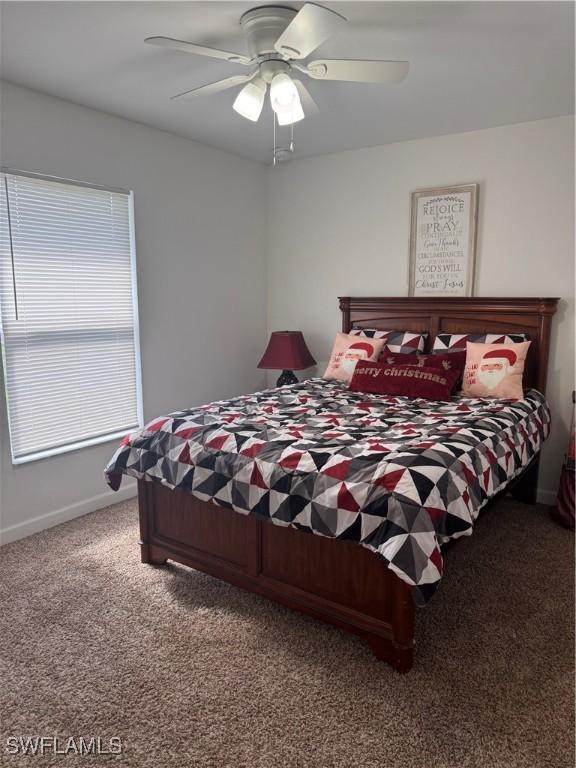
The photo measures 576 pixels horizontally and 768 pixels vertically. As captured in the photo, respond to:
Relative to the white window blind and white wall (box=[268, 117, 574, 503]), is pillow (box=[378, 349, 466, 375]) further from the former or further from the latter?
the white window blind

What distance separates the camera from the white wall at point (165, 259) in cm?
299

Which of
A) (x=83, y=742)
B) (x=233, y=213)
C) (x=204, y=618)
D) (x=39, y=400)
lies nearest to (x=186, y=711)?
(x=83, y=742)

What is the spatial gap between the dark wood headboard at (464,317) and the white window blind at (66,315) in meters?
1.72

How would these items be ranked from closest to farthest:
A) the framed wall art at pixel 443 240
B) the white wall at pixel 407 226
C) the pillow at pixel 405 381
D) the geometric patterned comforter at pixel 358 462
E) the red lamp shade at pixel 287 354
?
the geometric patterned comforter at pixel 358 462, the pillow at pixel 405 381, the white wall at pixel 407 226, the framed wall art at pixel 443 240, the red lamp shade at pixel 287 354

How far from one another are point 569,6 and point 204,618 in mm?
2805

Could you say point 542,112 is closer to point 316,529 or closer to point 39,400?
point 316,529

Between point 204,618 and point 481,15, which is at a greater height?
point 481,15

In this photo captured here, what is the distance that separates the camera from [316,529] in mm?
1995

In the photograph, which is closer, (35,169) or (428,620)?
(428,620)

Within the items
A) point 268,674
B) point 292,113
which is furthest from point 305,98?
point 268,674

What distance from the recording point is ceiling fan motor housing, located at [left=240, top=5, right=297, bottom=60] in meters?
2.04

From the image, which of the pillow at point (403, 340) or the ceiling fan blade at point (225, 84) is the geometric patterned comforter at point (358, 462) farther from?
the ceiling fan blade at point (225, 84)

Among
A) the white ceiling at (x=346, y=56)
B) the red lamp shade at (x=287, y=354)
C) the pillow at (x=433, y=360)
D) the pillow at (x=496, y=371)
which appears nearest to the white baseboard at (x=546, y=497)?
the pillow at (x=496, y=371)

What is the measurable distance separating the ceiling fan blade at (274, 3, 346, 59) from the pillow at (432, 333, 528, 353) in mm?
2160
